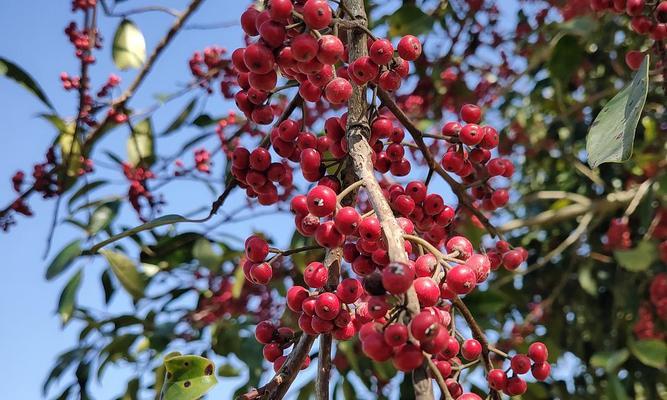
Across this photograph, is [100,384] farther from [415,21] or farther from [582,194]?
[582,194]

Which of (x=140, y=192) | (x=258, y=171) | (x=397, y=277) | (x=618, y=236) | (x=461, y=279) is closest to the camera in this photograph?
(x=397, y=277)

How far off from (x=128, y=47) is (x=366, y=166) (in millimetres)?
1927

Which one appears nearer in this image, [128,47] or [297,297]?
[297,297]

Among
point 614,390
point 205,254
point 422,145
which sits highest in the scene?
point 205,254

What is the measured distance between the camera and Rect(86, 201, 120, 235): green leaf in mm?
2221

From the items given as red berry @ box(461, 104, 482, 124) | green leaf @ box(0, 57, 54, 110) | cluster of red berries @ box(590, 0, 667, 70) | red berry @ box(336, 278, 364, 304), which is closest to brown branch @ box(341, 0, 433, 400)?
red berry @ box(336, 278, 364, 304)

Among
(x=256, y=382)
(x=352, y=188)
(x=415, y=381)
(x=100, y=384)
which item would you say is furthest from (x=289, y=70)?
(x=100, y=384)

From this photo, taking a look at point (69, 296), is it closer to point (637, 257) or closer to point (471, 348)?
point (471, 348)

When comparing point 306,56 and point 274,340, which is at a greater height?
point 306,56

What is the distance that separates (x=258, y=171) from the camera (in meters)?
0.89

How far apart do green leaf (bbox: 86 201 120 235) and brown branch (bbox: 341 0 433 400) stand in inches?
63.5

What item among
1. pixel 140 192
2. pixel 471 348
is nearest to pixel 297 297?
pixel 471 348

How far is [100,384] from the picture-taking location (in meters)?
2.27

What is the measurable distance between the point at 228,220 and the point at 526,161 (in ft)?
6.85
